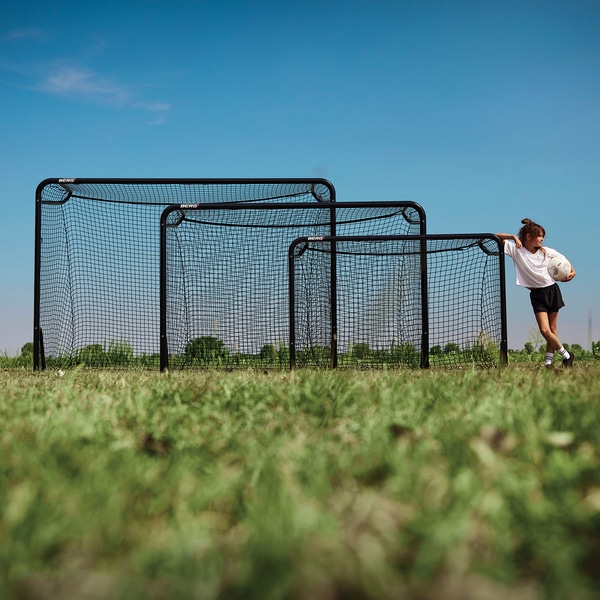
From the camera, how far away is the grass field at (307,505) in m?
A: 1.39

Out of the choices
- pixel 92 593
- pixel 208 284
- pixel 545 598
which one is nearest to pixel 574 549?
pixel 545 598

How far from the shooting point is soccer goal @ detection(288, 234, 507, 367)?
847 cm

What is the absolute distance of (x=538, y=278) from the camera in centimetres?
933

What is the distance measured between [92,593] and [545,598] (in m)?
0.95

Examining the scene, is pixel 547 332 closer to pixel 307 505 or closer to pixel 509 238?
pixel 509 238

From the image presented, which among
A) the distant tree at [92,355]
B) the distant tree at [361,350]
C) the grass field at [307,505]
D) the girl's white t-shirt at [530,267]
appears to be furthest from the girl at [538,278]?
the grass field at [307,505]

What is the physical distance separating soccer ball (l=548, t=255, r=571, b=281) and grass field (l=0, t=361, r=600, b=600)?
21.7 ft

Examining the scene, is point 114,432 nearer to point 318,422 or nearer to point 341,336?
point 318,422

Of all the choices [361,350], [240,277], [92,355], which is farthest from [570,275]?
[92,355]

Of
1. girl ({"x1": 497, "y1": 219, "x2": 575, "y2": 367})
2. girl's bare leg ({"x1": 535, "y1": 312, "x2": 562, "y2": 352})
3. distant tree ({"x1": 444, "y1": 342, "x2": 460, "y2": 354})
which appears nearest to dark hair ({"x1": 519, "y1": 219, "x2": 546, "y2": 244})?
girl ({"x1": 497, "y1": 219, "x2": 575, "y2": 367})

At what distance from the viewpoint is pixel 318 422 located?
3.11 meters

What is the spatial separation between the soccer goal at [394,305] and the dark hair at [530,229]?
1.22 m

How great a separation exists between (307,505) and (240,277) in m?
7.65

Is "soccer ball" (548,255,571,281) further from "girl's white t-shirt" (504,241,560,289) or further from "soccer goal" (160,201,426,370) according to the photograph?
"soccer goal" (160,201,426,370)
